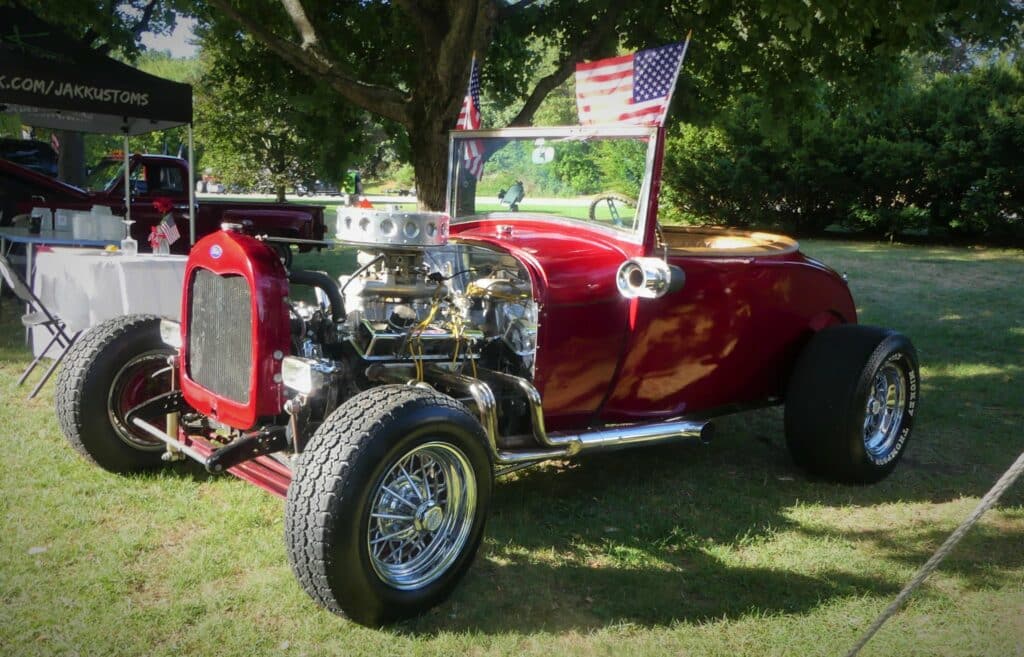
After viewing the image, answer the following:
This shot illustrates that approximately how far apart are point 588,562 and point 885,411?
7.39 feet

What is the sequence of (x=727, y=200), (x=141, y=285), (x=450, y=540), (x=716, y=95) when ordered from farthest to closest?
(x=727, y=200) < (x=716, y=95) < (x=141, y=285) < (x=450, y=540)

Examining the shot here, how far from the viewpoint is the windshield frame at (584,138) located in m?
4.15

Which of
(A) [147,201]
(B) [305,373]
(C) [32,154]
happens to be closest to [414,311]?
(B) [305,373]

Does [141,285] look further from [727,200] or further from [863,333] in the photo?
[727,200]

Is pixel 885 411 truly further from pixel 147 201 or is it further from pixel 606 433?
pixel 147 201

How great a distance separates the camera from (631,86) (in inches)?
164

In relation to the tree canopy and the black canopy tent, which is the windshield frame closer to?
the tree canopy

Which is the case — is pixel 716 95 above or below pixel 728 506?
above

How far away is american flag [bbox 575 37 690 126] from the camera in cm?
402

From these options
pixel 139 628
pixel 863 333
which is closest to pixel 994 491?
pixel 863 333

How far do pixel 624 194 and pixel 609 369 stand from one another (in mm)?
885

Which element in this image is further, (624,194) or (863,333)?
(863,333)

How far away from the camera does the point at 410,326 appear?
398 centimetres

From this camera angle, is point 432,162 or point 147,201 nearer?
point 432,162
